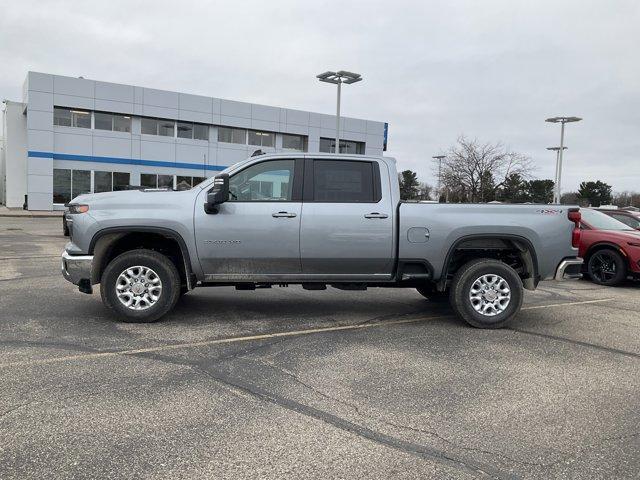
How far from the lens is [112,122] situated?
35.3 metres

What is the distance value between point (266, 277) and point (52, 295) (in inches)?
144

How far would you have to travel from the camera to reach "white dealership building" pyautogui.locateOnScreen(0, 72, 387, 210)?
33000mm

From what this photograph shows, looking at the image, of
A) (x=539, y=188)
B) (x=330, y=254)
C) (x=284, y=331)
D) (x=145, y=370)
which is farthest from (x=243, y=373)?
(x=539, y=188)

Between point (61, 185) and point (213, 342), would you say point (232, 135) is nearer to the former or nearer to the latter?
point (61, 185)

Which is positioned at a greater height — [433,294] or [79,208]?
[79,208]

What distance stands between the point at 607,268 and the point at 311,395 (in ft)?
28.9

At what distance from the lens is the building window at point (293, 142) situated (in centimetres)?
4223

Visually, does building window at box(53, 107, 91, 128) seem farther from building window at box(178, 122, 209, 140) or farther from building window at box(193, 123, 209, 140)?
building window at box(193, 123, 209, 140)

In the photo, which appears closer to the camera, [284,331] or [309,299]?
[284,331]

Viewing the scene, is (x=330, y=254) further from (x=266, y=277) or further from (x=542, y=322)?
(x=542, y=322)

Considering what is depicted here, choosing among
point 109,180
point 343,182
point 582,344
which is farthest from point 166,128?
point 582,344

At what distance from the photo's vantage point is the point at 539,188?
2189 inches

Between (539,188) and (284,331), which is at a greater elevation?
(539,188)

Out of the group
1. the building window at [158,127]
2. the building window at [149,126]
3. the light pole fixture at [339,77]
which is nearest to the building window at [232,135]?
the building window at [158,127]
